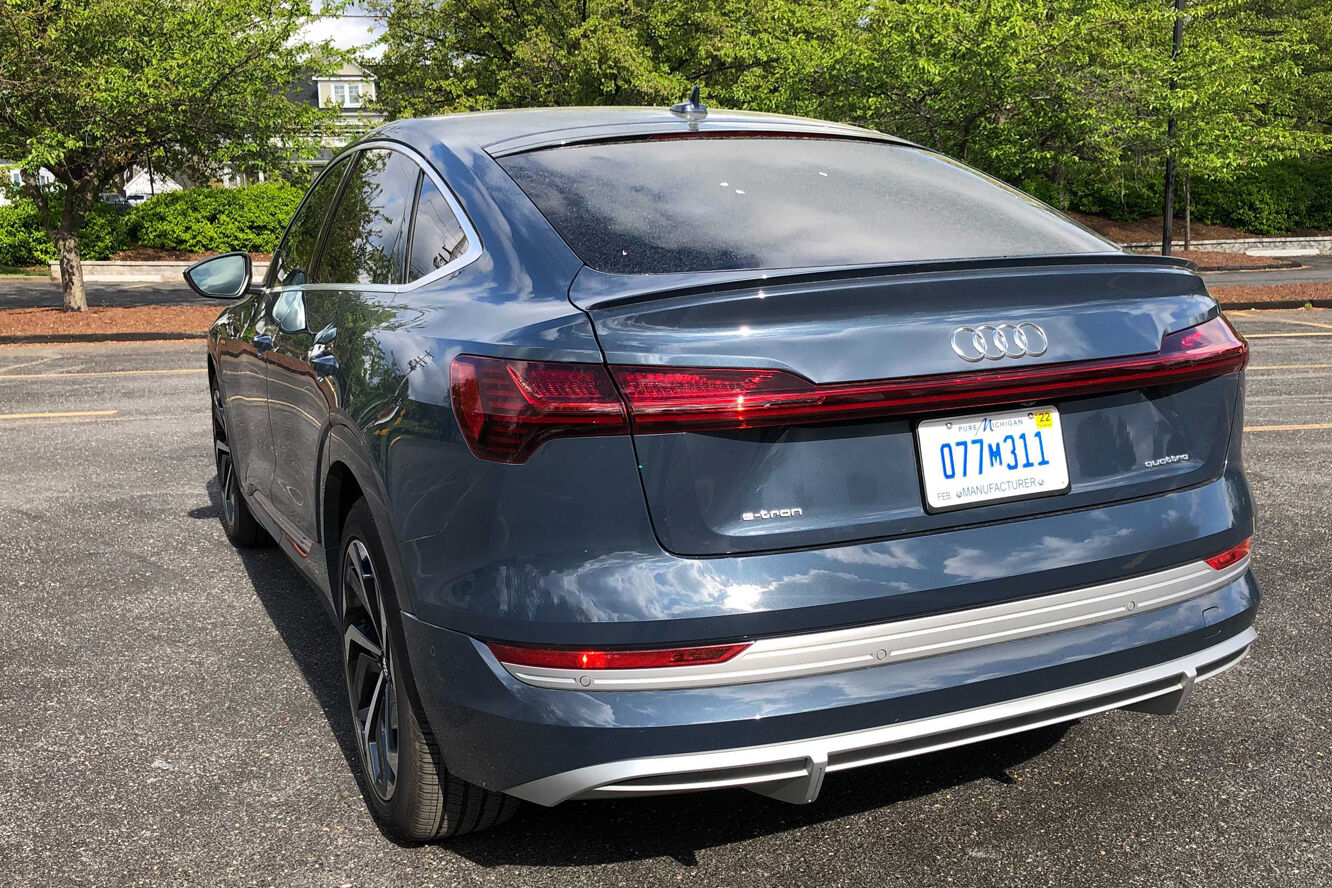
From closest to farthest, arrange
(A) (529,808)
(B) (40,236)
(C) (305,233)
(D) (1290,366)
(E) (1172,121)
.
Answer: (A) (529,808)
(C) (305,233)
(D) (1290,366)
(E) (1172,121)
(B) (40,236)

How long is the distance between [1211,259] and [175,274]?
953 inches

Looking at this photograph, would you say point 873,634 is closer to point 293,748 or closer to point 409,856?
point 409,856

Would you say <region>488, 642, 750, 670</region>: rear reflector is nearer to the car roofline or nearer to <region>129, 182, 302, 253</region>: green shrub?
the car roofline

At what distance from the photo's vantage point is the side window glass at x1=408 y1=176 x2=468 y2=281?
3.03 metres

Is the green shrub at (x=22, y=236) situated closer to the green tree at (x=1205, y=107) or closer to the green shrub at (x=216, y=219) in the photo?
the green shrub at (x=216, y=219)

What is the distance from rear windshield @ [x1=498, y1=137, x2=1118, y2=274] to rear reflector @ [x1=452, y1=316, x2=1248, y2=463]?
337 millimetres

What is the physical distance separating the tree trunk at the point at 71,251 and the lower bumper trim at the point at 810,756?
1816cm

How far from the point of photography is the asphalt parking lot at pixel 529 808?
294 centimetres

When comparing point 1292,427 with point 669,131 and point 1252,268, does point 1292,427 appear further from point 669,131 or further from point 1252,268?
point 1252,268

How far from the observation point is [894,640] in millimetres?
2486

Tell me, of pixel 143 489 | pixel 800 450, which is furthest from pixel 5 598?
pixel 800 450

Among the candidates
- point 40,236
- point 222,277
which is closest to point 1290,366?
point 222,277

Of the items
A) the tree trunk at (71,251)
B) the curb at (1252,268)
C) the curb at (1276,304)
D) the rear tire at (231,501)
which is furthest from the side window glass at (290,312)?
the curb at (1252,268)

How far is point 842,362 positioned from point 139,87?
15754 millimetres
